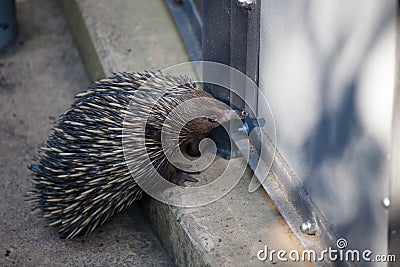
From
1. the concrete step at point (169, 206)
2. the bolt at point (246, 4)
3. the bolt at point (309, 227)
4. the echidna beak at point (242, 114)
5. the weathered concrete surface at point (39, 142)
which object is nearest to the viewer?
the bolt at point (309, 227)

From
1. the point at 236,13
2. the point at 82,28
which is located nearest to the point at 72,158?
the point at 236,13

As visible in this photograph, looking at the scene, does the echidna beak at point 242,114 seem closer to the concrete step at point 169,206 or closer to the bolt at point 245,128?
the bolt at point 245,128

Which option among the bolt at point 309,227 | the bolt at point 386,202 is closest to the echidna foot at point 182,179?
the bolt at point 309,227

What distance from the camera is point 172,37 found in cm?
542

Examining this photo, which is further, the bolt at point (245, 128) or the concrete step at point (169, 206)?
the bolt at point (245, 128)

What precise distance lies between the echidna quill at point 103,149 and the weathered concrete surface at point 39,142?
0.15 m

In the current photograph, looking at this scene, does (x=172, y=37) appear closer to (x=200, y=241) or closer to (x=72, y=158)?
(x=72, y=158)

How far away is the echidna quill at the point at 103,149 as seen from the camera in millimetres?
4102

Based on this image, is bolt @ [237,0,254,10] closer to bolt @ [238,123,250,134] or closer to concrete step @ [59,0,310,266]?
→ bolt @ [238,123,250,134]

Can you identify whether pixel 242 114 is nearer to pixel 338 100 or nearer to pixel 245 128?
pixel 245 128

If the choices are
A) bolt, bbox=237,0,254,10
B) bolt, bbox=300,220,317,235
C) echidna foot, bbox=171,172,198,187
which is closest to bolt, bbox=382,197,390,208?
bolt, bbox=300,220,317,235

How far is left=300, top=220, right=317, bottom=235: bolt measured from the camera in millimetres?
3441

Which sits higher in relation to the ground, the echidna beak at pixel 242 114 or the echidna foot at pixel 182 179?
the echidna beak at pixel 242 114

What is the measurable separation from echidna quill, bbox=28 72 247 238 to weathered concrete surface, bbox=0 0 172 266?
15 centimetres
